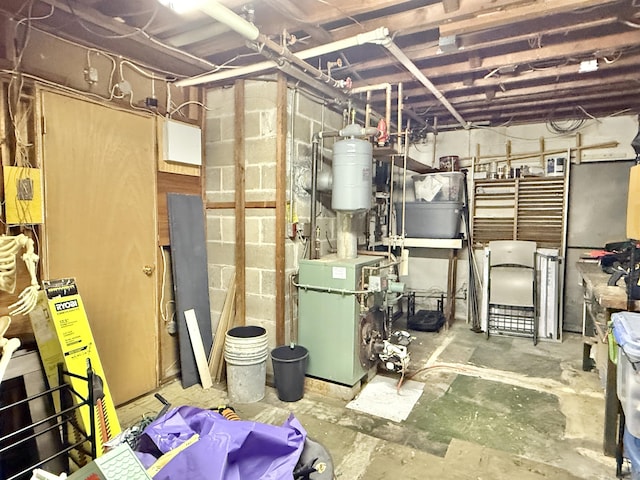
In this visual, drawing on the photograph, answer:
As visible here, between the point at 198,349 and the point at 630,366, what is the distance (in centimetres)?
283

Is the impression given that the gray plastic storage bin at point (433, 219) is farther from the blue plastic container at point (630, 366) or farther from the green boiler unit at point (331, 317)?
the blue plastic container at point (630, 366)

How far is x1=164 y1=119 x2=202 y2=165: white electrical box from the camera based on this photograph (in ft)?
10.2

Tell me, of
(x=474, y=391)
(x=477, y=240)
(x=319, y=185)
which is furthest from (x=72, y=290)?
(x=477, y=240)

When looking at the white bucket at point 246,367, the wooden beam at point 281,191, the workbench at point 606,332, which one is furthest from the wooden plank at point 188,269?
the workbench at point 606,332

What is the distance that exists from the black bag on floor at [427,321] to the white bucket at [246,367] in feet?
7.60

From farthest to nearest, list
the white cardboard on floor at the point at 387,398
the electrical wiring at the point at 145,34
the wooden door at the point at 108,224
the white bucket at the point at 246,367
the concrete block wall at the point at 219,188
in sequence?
the concrete block wall at the point at 219,188 → the white bucket at the point at 246,367 → the white cardboard on floor at the point at 387,398 → the wooden door at the point at 108,224 → the electrical wiring at the point at 145,34

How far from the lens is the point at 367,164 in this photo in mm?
3152

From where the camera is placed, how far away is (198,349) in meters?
3.26

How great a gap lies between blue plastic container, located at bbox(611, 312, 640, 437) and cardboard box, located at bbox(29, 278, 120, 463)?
8.20ft

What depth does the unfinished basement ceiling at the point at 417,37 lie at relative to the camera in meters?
2.25

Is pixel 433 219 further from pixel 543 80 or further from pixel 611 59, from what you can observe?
pixel 611 59

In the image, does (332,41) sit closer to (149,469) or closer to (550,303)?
(149,469)

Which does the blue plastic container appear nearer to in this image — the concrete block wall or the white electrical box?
the concrete block wall

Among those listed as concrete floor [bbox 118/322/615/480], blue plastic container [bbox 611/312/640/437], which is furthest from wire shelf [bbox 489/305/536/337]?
blue plastic container [bbox 611/312/640/437]
